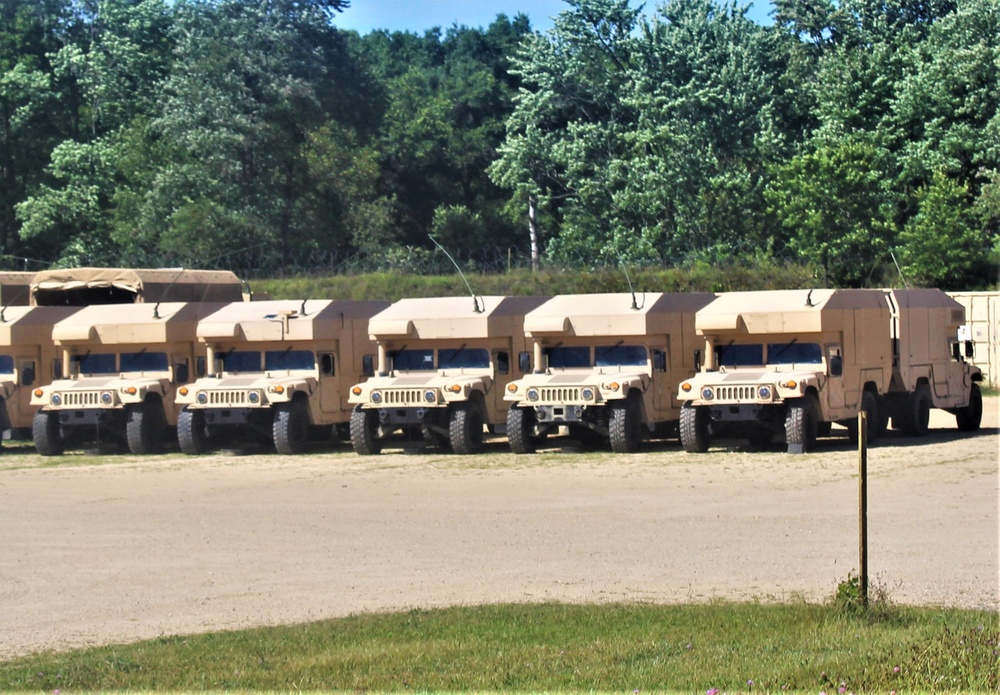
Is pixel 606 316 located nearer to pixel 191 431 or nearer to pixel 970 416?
pixel 191 431

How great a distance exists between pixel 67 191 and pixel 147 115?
454 cm

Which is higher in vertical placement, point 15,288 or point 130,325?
point 15,288

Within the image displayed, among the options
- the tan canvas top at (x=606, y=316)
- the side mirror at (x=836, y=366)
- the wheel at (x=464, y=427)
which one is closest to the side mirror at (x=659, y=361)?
the tan canvas top at (x=606, y=316)

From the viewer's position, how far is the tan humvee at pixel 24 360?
27.4 m

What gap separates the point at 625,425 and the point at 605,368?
Result: 144cm

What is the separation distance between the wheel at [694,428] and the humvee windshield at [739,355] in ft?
3.60

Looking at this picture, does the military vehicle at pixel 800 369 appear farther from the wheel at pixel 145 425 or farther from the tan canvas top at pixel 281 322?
the wheel at pixel 145 425

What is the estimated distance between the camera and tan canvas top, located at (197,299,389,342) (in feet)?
85.1

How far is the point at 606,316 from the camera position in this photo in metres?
24.7

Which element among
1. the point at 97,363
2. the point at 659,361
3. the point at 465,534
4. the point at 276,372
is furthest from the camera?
the point at 97,363

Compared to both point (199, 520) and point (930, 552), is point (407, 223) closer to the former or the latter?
point (199, 520)

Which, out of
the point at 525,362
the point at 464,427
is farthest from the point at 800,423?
the point at 464,427

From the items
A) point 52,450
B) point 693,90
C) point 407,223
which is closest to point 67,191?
point 407,223

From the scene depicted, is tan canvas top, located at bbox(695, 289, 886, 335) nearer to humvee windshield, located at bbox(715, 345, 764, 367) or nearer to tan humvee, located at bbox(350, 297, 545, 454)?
humvee windshield, located at bbox(715, 345, 764, 367)
